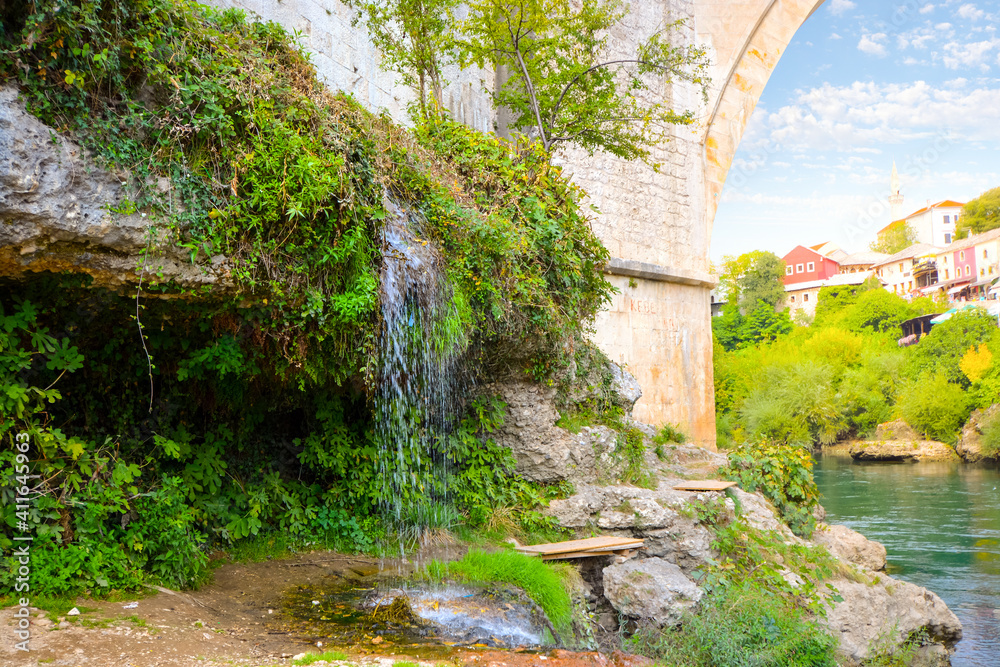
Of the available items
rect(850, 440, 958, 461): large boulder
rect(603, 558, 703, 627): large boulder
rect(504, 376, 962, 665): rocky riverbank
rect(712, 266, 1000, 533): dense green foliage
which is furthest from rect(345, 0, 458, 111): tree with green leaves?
rect(850, 440, 958, 461): large boulder

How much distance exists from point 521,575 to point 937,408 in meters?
28.7

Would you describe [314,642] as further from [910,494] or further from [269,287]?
[910,494]

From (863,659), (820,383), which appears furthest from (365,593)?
(820,383)

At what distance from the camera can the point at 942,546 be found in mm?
10898

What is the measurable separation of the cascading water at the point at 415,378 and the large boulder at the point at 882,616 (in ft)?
9.32

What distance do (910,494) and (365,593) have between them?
51.3 feet

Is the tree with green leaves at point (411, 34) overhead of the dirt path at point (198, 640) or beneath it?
overhead

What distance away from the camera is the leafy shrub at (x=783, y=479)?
6.82m

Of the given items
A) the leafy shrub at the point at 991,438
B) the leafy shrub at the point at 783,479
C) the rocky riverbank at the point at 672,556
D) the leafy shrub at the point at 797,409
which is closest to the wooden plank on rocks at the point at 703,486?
the rocky riverbank at the point at 672,556

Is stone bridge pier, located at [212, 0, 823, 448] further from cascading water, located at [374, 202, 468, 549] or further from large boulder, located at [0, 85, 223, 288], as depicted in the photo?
large boulder, located at [0, 85, 223, 288]

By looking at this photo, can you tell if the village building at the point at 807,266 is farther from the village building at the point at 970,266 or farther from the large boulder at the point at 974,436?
the large boulder at the point at 974,436

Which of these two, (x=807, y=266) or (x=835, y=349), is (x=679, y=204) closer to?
(x=835, y=349)

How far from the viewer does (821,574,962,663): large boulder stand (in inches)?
203
